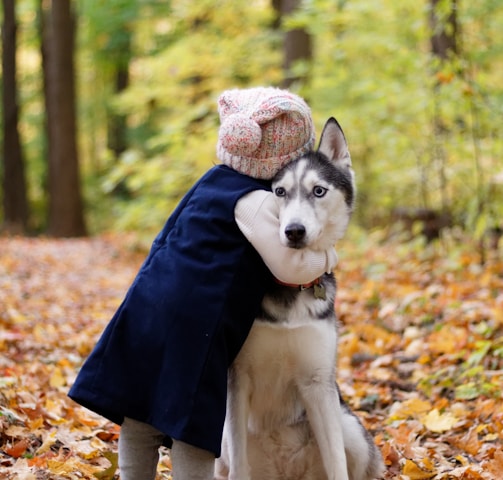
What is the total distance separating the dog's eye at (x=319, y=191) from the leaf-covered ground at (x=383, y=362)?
1616 millimetres

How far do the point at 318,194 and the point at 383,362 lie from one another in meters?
3.20

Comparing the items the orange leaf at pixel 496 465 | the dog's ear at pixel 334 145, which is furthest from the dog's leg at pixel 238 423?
the orange leaf at pixel 496 465

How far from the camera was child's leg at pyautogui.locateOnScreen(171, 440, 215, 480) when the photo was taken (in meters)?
2.79

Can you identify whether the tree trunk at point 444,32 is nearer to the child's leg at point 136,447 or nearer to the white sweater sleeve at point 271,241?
the white sweater sleeve at point 271,241

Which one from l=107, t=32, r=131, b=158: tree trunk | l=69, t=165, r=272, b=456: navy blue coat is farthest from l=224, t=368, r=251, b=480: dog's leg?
l=107, t=32, r=131, b=158: tree trunk

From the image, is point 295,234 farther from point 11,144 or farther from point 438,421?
point 11,144

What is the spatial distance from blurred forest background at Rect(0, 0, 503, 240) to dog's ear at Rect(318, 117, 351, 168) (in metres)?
4.04

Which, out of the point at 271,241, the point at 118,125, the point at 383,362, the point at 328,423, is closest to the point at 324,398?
the point at 328,423

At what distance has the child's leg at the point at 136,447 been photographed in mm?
2951

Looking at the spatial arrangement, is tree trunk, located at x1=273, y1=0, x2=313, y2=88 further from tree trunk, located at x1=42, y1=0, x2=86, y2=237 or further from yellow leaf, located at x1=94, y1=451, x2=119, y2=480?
yellow leaf, located at x1=94, y1=451, x2=119, y2=480

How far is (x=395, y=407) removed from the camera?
4.76 m

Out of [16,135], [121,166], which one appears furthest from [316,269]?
[16,135]

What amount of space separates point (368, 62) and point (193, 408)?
1158cm

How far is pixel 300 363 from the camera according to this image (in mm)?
2994
